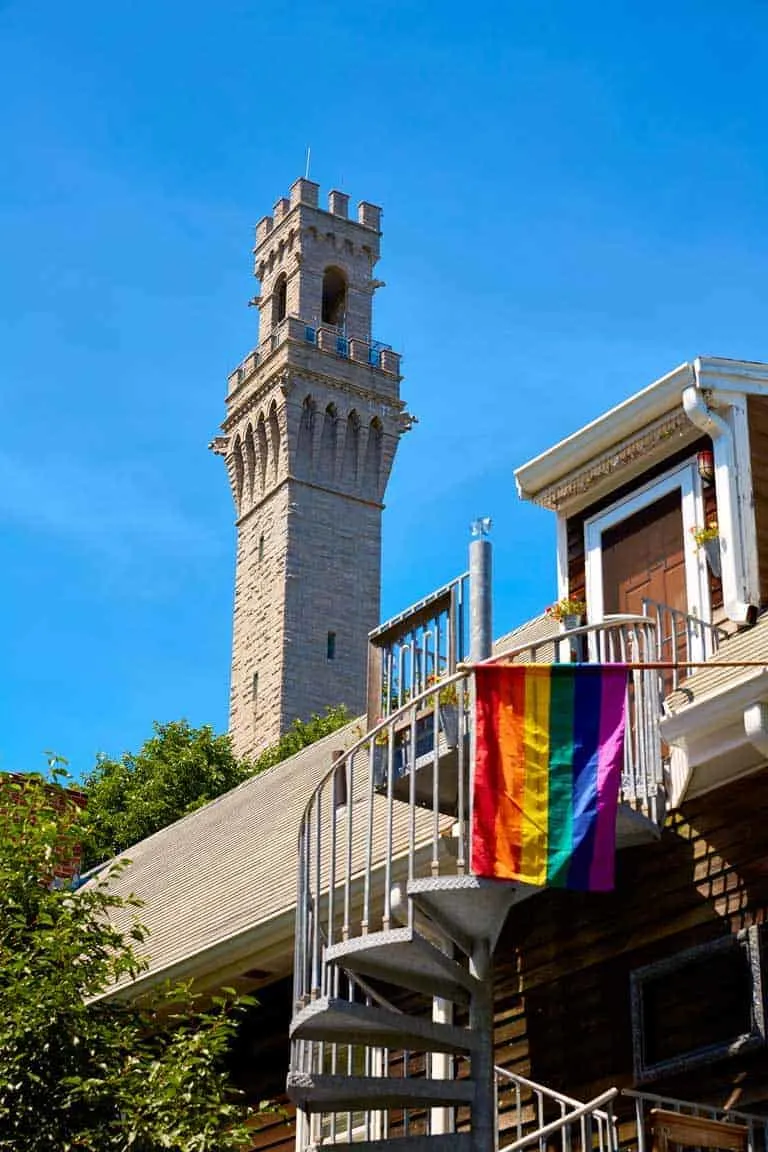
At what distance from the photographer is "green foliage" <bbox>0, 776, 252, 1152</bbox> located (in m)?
12.1

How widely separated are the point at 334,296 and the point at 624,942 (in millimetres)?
68635

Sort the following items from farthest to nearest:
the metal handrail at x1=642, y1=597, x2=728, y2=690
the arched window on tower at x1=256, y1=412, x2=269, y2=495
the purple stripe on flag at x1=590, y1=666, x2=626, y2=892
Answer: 1. the arched window on tower at x1=256, y1=412, x2=269, y2=495
2. the metal handrail at x1=642, y1=597, x2=728, y2=690
3. the purple stripe on flag at x1=590, y1=666, x2=626, y2=892

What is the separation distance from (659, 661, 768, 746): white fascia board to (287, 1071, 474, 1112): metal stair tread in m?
2.27

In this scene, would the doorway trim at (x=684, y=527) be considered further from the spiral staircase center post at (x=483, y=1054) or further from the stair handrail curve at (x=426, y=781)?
the spiral staircase center post at (x=483, y=1054)

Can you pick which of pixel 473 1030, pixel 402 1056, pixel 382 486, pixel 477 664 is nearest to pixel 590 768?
pixel 477 664

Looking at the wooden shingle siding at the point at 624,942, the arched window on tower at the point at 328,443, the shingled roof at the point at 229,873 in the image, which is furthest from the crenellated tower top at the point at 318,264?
the wooden shingle siding at the point at 624,942

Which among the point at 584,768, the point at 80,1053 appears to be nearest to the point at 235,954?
the point at 80,1053

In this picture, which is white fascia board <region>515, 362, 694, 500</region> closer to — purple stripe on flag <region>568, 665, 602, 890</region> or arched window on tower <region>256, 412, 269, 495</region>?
purple stripe on flag <region>568, 665, 602, 890</region>

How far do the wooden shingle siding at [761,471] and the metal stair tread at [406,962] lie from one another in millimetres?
3135

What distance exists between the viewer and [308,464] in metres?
71.2

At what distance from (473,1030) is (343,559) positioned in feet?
193

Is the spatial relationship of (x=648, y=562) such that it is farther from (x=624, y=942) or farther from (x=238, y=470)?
(x=238, y=470)

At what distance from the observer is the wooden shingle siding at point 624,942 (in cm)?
1051

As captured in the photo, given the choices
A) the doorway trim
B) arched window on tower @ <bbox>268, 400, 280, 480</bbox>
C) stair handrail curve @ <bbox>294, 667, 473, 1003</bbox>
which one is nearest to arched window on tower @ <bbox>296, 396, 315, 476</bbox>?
arched window on tower @ <bbox>268, 400, 280, 480</bbox>
